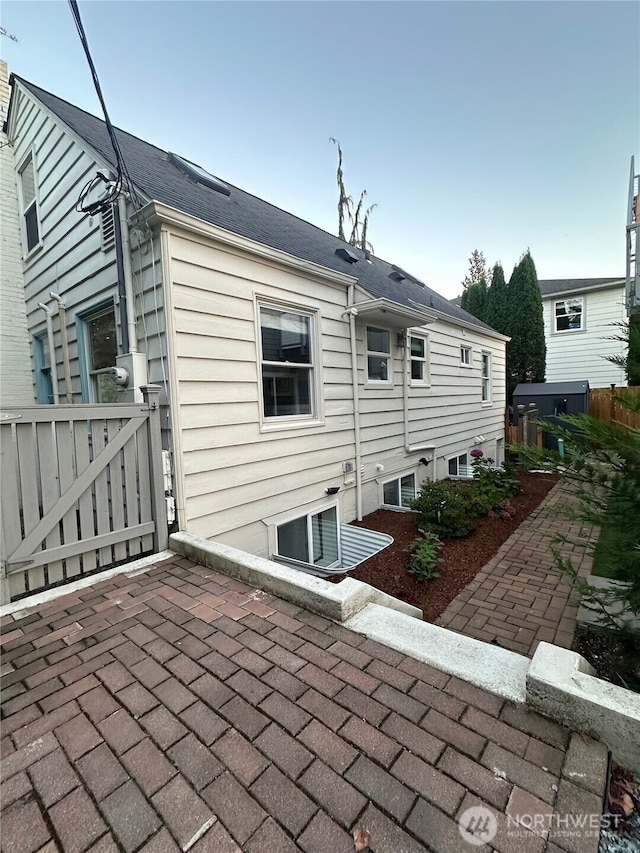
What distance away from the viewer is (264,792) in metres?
1.20

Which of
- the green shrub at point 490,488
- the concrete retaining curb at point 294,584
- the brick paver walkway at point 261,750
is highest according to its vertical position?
the concrete retaining curb at point 294,584

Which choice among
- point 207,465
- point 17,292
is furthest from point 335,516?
point 17,292

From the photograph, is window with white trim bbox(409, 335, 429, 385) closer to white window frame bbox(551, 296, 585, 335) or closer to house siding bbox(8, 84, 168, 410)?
house siding bbox(8, 84, 168, 410)

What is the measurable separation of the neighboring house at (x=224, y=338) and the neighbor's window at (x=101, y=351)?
3cm

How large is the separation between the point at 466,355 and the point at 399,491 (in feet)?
16.8

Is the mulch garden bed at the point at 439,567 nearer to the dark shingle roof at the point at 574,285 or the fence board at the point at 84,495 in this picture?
the fence board at the point at 84,495

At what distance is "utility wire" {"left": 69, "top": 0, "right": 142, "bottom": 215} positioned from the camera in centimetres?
275

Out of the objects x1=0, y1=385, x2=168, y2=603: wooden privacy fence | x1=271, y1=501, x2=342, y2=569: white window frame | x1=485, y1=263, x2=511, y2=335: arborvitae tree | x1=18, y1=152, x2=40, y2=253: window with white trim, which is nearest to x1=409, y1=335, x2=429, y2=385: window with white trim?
x1=271, y1=501, x2=342, y2=569: white window frame

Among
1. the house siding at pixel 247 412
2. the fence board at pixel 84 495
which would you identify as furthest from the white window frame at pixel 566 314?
the fence board at pixel 84 495

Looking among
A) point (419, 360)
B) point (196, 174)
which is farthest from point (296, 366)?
point (419, 360)

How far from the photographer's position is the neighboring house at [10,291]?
6.45 metres

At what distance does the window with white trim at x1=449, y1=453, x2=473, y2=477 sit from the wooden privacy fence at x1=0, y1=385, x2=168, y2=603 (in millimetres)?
8119

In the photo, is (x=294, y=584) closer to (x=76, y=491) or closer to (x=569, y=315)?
(x=76, y=491)

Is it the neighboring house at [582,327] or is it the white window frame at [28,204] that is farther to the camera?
the neighboring house at [582,327]
